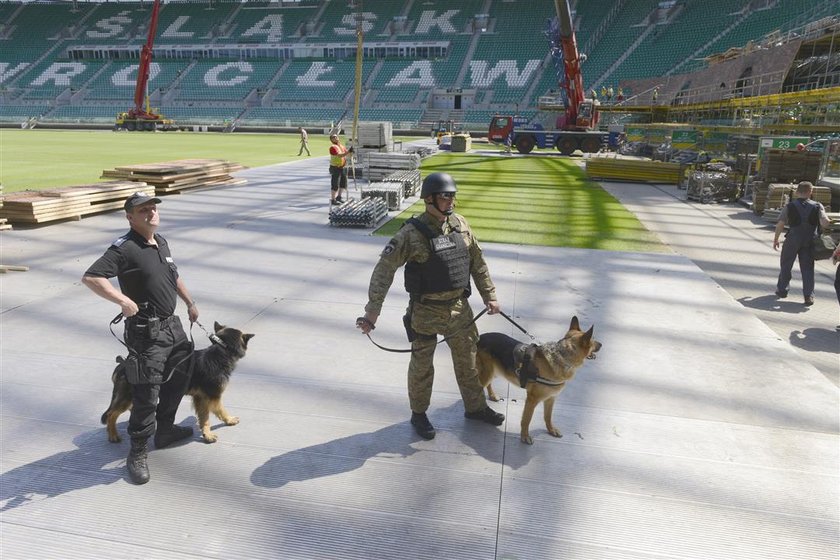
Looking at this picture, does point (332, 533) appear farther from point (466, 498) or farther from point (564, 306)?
point (564, 306)

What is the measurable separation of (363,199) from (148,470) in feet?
32.5

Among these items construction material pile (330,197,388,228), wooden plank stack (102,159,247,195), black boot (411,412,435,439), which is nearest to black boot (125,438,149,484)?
black boot (411,412,435,439)

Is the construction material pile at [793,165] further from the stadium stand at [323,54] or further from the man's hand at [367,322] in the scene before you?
the stadium stand at [323,54]

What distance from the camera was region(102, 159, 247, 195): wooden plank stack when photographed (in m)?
15.2

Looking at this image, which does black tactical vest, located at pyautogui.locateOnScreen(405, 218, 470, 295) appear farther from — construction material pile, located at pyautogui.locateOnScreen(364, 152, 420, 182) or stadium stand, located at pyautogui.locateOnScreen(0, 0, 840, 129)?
stadium stand, located at pyautogui.locateOnScreen(0, 0, 840, 129)

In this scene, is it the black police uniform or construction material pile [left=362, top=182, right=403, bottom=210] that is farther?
construction material pile [left=362, top=182, right=403, bottom=210]

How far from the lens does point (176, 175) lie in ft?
51.4

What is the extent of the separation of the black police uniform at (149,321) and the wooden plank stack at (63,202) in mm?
9454

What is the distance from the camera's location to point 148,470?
3.81 metres

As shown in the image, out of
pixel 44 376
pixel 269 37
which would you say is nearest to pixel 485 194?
pixel 44 376

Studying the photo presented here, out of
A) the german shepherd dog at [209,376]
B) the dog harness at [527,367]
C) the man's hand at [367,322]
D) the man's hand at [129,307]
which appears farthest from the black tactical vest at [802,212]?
the man's hand at [129,307]

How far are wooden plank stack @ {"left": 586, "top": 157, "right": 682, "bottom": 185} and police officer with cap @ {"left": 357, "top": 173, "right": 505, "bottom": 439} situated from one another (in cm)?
1794

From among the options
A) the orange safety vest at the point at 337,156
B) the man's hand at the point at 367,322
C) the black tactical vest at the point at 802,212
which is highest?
the orange safety vest at the point at 337,156

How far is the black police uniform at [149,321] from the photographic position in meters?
3.45
